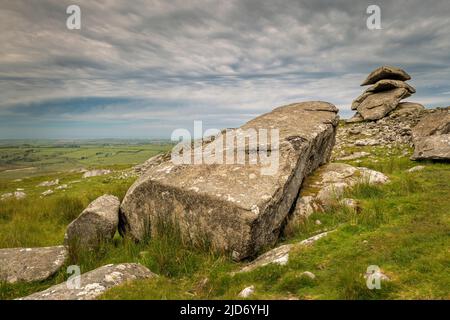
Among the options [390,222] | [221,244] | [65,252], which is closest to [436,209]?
[390,222]

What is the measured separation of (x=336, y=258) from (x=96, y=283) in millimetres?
4845

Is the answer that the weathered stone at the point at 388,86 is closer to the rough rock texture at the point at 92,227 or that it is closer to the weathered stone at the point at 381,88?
the weathered stone at the point at 381,88

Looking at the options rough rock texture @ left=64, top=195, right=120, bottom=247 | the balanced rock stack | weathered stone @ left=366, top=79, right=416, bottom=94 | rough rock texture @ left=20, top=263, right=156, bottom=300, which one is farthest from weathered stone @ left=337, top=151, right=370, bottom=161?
rough rock texture @ left=20, top=263, right=156, bottom=300

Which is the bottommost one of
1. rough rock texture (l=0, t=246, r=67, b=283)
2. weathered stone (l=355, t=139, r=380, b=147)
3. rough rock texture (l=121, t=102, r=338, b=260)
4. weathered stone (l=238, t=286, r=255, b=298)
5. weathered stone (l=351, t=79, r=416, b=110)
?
rough rock texture (l=0, t=246, r=67, b=283)

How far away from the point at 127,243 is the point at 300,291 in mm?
5165

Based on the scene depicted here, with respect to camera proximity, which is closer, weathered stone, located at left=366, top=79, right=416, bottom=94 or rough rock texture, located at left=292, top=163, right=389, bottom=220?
rough rock texture, located at left=292, top=163, right=389, bottom=220

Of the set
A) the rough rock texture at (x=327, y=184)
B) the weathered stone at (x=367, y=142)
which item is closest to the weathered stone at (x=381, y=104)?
the weathered stone at (x=367, y=142)

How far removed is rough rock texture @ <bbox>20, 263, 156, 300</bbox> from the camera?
563 cm

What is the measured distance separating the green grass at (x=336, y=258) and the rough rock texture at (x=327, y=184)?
48cm

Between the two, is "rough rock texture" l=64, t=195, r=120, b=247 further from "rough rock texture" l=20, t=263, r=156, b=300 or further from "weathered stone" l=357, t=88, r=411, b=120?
"weathered stone" l=357, t=88, r=411, b=120

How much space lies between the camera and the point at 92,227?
9.05 meters

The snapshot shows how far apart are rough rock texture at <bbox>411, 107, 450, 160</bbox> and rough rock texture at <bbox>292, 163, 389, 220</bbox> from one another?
5.49 m
